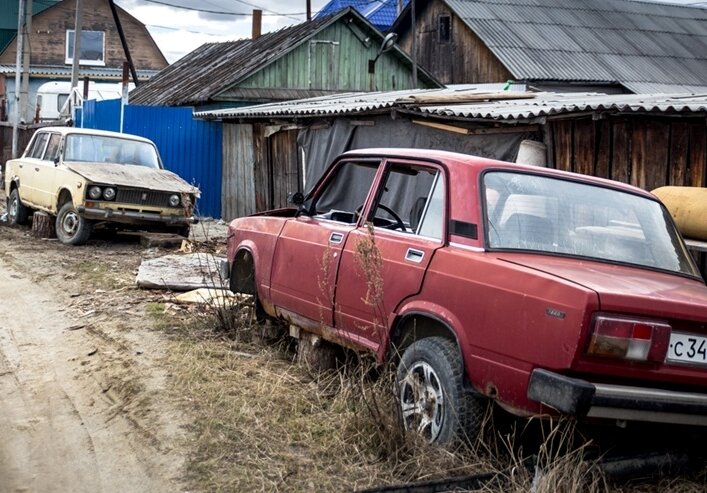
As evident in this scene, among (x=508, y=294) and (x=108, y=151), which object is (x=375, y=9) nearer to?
(x=108, y=151)

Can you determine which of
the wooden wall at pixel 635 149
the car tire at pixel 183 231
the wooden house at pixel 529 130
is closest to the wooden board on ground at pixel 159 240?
the car tire at pixel 183 231

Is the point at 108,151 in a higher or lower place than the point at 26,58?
lower

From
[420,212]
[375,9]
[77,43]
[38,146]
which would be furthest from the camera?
[375,9]

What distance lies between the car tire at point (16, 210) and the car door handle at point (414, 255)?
1174cm

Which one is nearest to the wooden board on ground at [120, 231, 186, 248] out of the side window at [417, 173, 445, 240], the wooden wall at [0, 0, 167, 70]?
the side window at [417, 173, 445, 240]

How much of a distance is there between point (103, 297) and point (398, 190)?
3573 mm

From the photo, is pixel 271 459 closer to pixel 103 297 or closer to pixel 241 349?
pixel 241 349

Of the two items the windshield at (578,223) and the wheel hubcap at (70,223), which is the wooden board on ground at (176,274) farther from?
the windshield at (578,223)

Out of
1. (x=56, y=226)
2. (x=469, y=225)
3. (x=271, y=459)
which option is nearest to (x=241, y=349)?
(x=271, y=459)

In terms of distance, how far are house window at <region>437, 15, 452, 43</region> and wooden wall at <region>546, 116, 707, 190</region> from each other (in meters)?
21.9

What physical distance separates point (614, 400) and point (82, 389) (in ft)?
12.9

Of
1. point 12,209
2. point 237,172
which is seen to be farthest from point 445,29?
point 12,209

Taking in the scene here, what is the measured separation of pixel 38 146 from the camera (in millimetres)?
15133

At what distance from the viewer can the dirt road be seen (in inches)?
201
